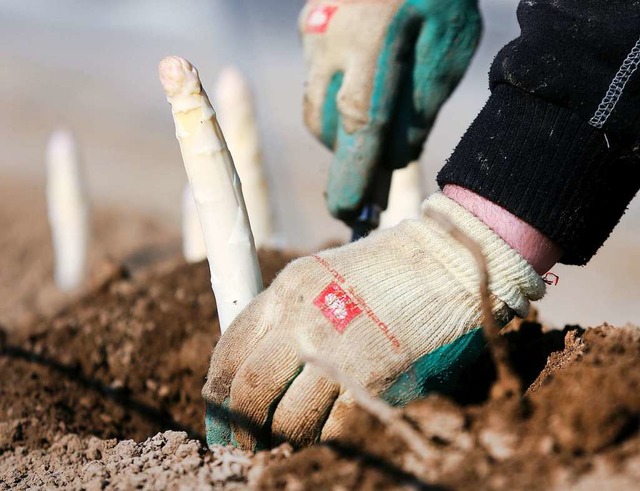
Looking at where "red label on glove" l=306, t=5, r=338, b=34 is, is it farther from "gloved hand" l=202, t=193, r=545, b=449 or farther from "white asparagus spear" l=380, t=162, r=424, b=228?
"white asparagus spear" l=380, t=162, r=424, b=228

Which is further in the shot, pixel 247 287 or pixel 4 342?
pixel 4 342

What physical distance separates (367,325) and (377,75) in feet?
2.69

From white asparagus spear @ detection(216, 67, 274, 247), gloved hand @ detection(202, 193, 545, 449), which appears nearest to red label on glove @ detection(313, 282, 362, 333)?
gloved hand @ detection(202, 193, 545, 449)

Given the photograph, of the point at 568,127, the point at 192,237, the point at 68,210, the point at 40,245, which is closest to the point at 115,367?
the point at 568,127

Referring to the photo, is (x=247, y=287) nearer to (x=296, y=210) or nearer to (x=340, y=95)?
(x=340, y=95)

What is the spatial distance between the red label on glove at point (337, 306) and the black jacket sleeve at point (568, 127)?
11.4 inches

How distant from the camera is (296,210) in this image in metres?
6.54

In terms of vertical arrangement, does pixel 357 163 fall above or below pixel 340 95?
below

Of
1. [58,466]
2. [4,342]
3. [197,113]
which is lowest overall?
[4,342]

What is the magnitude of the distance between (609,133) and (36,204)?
5528 millimetres

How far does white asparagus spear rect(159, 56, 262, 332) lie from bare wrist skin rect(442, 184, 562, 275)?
1.37 feet

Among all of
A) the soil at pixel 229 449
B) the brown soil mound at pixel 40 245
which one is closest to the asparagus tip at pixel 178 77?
the soil at pixel 229 449

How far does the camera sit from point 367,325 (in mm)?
1308

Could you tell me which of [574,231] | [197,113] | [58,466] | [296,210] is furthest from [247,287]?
[296,210]
